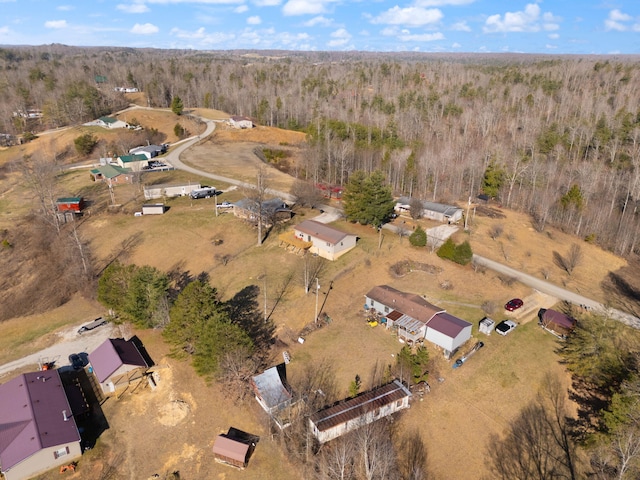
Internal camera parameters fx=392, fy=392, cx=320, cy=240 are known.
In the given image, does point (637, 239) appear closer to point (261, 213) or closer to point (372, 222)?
point (372, 222)

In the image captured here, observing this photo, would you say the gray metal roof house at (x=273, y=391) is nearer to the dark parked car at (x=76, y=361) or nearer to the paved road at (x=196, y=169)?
the dark parked car at (x=76, y=361)

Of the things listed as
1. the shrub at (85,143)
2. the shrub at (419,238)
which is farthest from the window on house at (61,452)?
the shrub at (85,143)

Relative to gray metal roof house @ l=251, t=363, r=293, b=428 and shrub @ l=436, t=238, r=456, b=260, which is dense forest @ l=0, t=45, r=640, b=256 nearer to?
shrub @ l=436, t=238, r=456, b=260

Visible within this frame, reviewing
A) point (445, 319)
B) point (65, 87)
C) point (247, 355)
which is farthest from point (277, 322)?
point (65, 87)

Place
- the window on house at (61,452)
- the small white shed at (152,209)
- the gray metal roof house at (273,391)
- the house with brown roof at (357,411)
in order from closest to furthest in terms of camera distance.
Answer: the window on house at (61,452) → the house with brown roof at (357,411) → the gray metal roof house at (273,391) → the small white shed at (152,209)

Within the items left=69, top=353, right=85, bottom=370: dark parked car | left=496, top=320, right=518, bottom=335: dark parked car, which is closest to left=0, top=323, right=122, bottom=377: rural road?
left=69, top=353, right=85, bottom=370: dark parked car

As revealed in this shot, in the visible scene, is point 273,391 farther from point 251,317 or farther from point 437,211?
point 437,211
